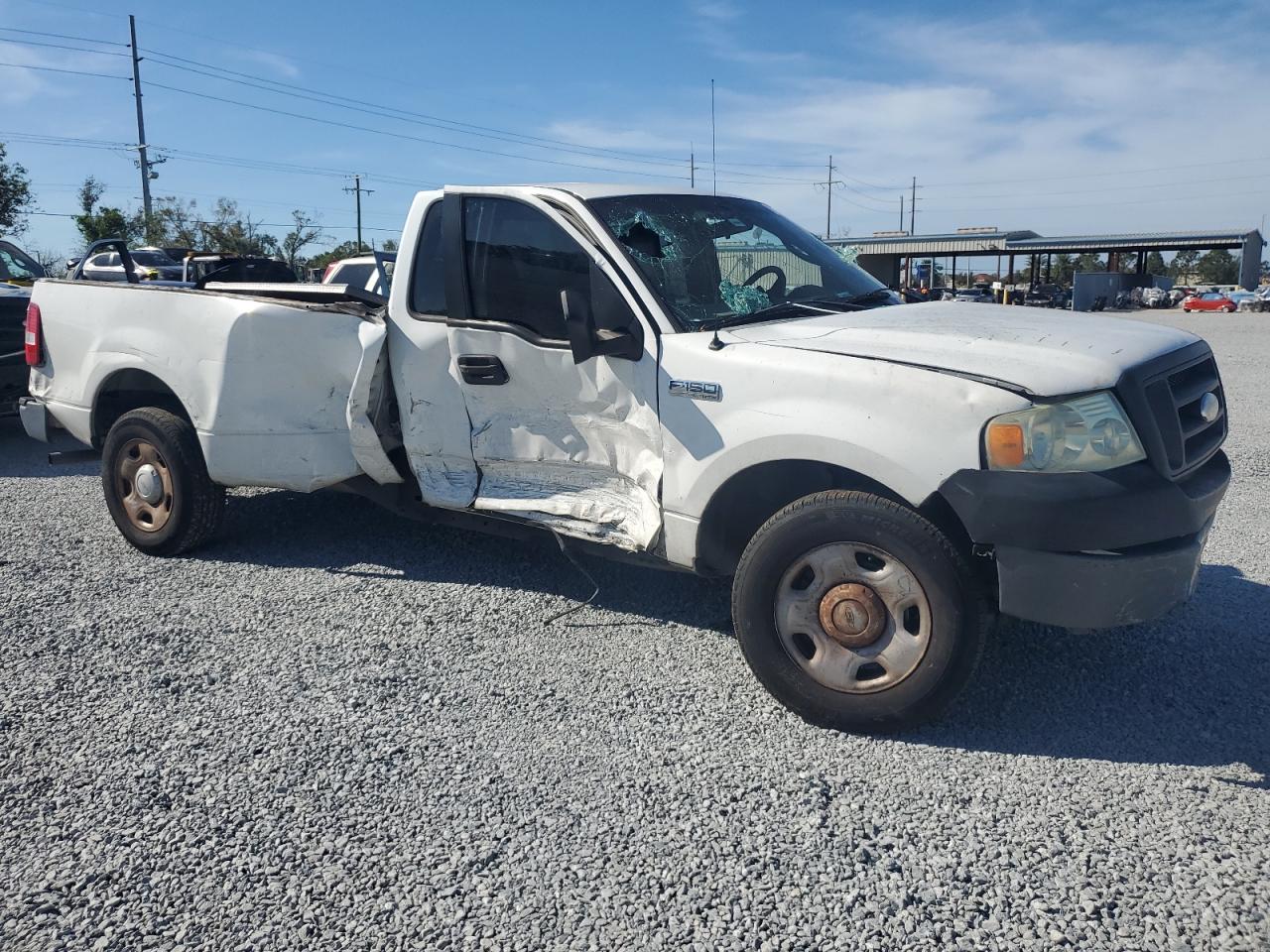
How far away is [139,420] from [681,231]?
317 cm

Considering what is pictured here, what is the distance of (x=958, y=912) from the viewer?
8.43 feet

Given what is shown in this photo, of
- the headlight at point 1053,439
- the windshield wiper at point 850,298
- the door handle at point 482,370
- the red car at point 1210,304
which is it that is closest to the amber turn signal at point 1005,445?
the headlight at point 1053,439

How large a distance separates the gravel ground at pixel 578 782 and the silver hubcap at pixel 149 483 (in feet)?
2.21

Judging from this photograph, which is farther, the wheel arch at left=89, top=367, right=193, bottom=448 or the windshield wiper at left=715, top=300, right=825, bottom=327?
the wheel arch at left=89, top=367, right=193, bottom=448

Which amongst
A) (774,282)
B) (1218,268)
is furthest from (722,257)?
(1218,268)

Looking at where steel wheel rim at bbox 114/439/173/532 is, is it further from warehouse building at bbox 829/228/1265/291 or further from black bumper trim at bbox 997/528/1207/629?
warehouse building at bbox 829/228/1265/291

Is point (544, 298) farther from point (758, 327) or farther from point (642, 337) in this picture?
point (758, 327)

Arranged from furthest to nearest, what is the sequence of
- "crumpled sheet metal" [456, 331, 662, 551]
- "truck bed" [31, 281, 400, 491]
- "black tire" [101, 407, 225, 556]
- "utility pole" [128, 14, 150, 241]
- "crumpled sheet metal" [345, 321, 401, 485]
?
"utility pole" [128, 14, 150, 241], "black tire" [101, 407, 225, 556], "truck bed" [31, 281, 400, 491], "crumpled sheet metal" [345, 321, 401, 485], "crumpled sheet metal" [456, 331, 662, 551]

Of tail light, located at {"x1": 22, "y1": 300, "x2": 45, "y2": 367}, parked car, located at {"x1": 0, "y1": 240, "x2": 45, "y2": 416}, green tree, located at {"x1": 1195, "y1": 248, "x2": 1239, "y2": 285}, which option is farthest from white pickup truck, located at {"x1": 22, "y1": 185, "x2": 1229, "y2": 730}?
green tree, located at {"x1": 1195, "y1": 248, "x2": 1239, "y2": 285}

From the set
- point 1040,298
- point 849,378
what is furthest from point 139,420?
point 1040,298

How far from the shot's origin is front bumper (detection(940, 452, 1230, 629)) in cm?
310

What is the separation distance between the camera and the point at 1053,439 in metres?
3.13

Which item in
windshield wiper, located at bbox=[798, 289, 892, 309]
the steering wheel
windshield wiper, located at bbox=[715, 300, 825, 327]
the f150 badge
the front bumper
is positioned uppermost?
the steering wheel

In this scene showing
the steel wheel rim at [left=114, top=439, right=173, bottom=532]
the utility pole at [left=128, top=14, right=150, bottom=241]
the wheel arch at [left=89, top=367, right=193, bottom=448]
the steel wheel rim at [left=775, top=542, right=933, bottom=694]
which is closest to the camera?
the steel wheel rim at [left=775, top=542, right=933, bottom=694]
